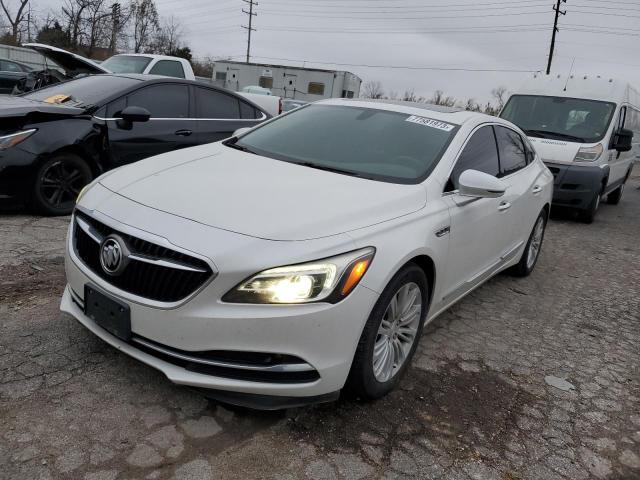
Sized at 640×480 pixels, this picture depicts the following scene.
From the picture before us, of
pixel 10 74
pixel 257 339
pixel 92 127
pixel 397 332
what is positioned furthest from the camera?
pixel 10 74

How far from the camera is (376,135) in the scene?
368cm

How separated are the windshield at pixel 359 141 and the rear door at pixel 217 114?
2619 millimetres

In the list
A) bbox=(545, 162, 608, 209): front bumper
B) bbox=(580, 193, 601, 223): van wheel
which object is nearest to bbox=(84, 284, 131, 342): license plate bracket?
bbox=(545, 162, 608, 209): front bumper

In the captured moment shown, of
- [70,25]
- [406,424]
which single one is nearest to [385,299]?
[406,424]

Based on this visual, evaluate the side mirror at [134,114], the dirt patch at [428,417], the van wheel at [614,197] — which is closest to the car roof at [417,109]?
the dirt patch at [428,417]

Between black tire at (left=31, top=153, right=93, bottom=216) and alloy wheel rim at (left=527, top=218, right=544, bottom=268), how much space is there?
4.33m

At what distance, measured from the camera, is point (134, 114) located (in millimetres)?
5395

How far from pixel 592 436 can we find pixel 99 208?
8.98ft

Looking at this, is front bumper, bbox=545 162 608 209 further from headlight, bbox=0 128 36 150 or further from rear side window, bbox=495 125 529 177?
headlight, bbox=0 128 36 150

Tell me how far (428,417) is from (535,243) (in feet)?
10.6

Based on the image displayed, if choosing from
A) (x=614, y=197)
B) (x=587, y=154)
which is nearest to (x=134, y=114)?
(x=587, y=154)

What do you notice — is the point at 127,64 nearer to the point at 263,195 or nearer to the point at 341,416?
the point at 263,195

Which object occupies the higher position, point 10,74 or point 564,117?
point 564,117

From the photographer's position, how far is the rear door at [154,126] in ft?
18.9
